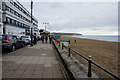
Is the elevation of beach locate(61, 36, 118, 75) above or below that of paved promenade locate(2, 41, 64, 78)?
below

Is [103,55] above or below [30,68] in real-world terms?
below

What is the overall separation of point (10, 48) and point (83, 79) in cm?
747

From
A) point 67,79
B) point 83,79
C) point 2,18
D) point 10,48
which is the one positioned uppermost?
point 2,18

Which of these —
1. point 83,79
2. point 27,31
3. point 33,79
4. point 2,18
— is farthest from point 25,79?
point 27,31

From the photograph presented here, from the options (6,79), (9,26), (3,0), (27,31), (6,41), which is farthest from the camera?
(27,31)

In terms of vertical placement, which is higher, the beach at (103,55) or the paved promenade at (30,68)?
the paved promenade at (30,68)

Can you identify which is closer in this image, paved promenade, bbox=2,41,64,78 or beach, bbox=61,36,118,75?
paved promenade, bbox=2,41,64,78

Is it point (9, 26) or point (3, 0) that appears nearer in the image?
point (3, 0)

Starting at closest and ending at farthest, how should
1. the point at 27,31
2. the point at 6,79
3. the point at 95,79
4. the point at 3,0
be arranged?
1. the point at 95,79
2. the point at 6,79
3. the point at 3,0
4. the point at 27,31

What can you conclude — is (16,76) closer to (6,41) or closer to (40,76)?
(40,76)

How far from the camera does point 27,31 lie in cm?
4425

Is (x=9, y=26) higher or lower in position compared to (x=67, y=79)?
higher

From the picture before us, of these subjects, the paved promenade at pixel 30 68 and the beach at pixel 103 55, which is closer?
→ the paved promenade at pixel 30 68

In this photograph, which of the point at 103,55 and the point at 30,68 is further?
the point at 103,55
